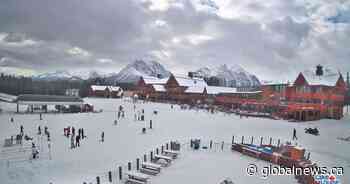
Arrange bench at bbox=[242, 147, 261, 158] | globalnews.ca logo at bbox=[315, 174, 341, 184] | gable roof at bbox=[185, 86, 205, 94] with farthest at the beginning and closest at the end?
gable roof at bbox=[185, 86, 205, 94] → bench at bbox=[242, 147, 261, 158] → globalnews.ca logo at bbox=[315, 174, 341, 184]

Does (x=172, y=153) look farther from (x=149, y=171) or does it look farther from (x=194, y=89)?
(x=194, y=89)

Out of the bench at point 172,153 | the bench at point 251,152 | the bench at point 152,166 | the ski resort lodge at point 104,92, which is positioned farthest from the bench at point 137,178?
the ski resort lodge at point 104,92

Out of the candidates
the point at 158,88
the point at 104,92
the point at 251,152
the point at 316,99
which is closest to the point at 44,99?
the point at 158,88

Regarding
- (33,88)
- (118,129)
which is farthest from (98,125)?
(33,88)

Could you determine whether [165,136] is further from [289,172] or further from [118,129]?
[289,172]

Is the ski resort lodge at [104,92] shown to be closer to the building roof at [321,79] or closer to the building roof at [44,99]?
the building roof at [44,99]

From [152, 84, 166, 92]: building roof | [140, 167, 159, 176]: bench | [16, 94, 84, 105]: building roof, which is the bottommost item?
[140, 167, 159, 176]: bench

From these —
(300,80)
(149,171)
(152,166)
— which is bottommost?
(149,171)

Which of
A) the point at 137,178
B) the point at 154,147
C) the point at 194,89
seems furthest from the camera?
the point at 194,89

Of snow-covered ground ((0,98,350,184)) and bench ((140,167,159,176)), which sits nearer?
snow-covered ground ((0,98,350,184))

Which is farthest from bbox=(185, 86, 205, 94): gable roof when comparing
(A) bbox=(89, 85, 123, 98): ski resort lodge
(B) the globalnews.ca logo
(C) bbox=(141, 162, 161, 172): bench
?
(B) the globalnews.ca logo

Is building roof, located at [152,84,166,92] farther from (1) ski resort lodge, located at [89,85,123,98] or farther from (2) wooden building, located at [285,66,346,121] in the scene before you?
(2) wooden building, located at [285,66,346,121]

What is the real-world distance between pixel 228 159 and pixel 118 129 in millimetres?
11031

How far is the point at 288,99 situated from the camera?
101 ft
